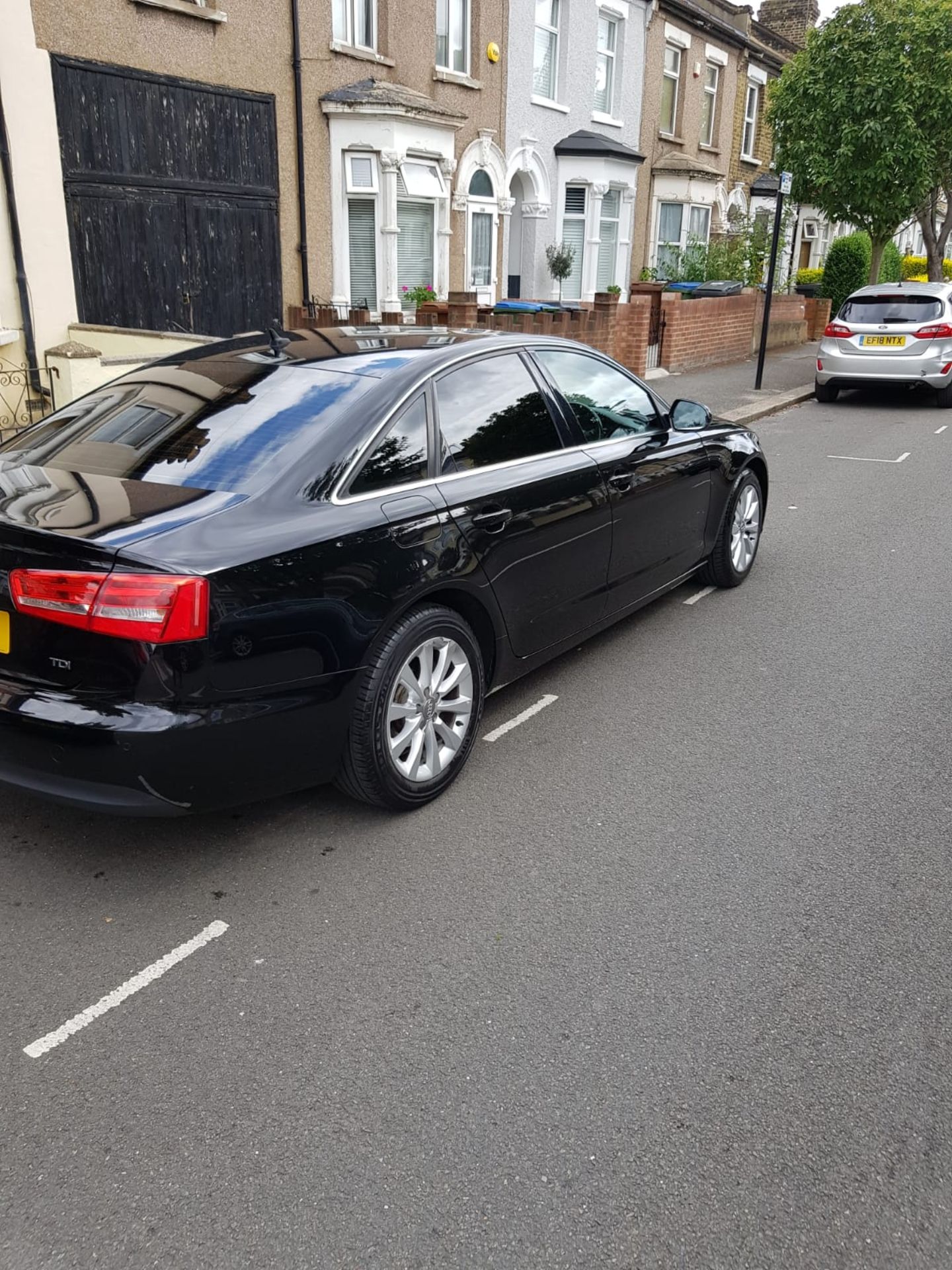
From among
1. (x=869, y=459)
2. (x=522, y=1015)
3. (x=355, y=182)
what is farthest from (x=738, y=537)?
(x=355, y=182)

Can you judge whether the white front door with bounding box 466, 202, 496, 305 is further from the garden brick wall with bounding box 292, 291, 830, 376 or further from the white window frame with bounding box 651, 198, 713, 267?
Answer: the white window frame with bounding box 651, 198, 713, 267

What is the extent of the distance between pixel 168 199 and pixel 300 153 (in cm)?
238

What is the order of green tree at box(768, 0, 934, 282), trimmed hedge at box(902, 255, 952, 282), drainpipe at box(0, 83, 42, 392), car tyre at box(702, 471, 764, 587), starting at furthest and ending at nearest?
trimmed hedge at box(902, 255, 952, 282) < green tree at box(768, 0, 934, 282) < drainpipe at box(0, 83, 42, 392) < car tyre at box(702, 471, 764, 587)

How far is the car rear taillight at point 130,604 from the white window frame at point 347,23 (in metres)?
13.7

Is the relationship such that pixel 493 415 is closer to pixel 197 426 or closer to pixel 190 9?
pixel 197 426

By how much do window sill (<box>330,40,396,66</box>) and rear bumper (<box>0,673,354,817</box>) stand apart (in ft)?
44.9

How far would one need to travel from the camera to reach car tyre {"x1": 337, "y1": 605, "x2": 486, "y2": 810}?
357 centimetres

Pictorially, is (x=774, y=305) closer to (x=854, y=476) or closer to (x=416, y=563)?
(x=854, y=476)

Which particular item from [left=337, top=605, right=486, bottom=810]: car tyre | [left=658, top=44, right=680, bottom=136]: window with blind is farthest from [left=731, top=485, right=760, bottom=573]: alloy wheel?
[left=658, top=44, right=680, bottom=136]: window with blind

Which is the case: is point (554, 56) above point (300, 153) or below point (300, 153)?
above

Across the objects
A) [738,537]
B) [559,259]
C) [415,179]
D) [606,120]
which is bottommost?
[738,537]

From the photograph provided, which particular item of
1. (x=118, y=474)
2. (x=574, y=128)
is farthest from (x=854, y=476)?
(x=574, y=128)

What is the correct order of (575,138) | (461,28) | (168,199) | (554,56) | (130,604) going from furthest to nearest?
(575,138) < (554,56) < (461,28) < (168,199) < (130,604)

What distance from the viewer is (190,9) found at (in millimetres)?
12352
